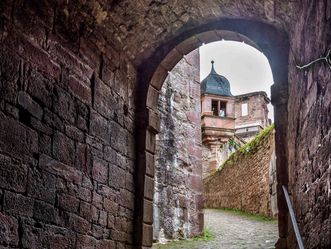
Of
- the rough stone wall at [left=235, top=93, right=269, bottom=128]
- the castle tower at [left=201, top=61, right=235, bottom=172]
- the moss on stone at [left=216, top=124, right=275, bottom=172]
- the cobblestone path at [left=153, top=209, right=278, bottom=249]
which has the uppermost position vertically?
the rough stone wall at [left=235, top=93, right=269, bottom=128]

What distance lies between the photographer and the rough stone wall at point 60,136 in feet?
13.4

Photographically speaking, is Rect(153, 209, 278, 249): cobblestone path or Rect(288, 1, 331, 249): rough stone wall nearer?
Rect(288, 1, 331, 249): rough stone wall

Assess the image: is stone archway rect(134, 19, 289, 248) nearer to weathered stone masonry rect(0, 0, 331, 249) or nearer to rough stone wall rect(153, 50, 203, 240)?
weathered stone masonry rect(0, 0, 331, 249)

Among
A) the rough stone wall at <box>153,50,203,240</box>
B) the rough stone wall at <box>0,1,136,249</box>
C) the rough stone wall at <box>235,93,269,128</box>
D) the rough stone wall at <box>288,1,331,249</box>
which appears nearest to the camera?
the rough stone wall at <box>288,1,331,249</box>

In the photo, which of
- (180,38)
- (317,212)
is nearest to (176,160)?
(180,38)

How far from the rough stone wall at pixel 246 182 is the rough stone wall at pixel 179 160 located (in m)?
3.24

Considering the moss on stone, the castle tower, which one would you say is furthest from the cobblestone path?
the castle tower

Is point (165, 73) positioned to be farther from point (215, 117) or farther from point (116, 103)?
point (215, 117)

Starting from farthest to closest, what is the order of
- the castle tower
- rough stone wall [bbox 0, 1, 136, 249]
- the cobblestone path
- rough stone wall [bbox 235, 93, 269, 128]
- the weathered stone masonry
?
rough stone wall [bbox 235, 93, 269, 128], the castle tower, the cobblestone path, rough stone wall [bbox 0, 1, 136, 249], the weathered stone masonry

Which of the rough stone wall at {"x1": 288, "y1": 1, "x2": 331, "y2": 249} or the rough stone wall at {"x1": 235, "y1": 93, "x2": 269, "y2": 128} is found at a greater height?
the rough stone wall at {"x1": 235, "y1": 93, "x2": 269, "y2": 128}

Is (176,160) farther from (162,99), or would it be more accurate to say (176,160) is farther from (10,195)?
(10,195)

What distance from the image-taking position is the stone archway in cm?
550

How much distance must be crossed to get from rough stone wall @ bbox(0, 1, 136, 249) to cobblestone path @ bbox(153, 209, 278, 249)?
3.62 meters

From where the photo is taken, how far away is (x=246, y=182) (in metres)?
15.8
